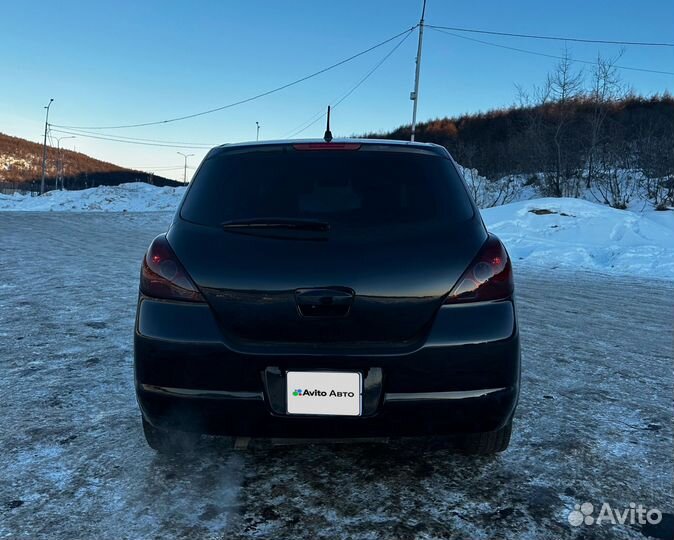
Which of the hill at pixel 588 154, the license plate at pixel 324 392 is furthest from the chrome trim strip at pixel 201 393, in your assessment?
the hill at pixel 588 154

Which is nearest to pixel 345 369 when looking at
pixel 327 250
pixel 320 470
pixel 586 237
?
pixel 327 250

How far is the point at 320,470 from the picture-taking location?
2232mm

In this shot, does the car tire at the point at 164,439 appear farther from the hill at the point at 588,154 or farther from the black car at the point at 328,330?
the hill at the point at 588,154

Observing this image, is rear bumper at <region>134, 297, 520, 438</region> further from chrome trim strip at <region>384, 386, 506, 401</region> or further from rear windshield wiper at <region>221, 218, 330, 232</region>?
rear windshield wiper at <region>221, 218, 330, 232</region>

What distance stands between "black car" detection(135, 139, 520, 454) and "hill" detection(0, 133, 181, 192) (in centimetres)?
11134

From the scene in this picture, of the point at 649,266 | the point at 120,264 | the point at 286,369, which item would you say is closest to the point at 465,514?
the point at 286,369

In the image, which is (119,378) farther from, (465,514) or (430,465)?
(465,514)

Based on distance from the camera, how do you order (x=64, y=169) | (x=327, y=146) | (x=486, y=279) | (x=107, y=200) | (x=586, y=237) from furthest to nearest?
(x=64, y=169) < (x=107, y=200) < (x=586, y=237) < (x=327, y=146) < (x=486, y=279)

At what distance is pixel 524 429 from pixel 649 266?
9.91 metres

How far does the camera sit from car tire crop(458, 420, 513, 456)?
7.17 feet

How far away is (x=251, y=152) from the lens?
227 centimetres

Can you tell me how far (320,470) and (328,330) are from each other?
83 cm

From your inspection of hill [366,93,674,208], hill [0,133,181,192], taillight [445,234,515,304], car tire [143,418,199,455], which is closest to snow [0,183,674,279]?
hill [366,93,674,208]

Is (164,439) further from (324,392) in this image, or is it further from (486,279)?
(486,279)
